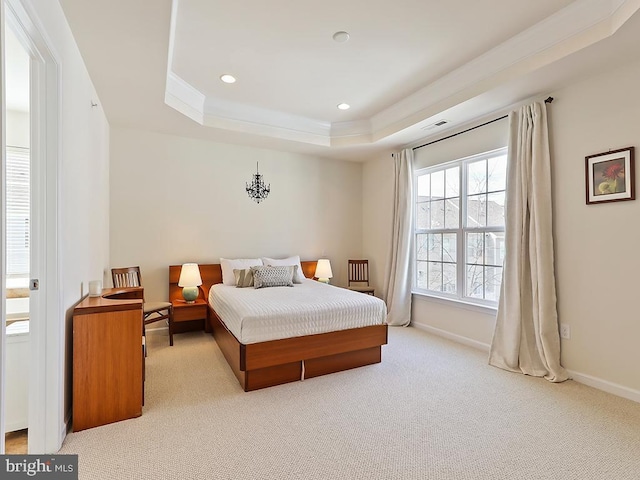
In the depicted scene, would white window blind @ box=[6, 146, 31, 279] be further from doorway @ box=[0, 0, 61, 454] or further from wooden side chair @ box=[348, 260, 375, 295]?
wooden side chair @ box=[348, 260, 375, 295]

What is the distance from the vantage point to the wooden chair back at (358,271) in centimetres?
537

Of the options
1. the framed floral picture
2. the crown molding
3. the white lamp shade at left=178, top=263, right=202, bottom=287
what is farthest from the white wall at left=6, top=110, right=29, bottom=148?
the framed floral picture

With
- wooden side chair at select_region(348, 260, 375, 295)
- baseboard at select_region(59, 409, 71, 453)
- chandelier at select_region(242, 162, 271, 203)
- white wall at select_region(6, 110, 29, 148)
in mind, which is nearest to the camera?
baseboard at select_region(59, 409, 71, 453)

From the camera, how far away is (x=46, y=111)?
1.87 m

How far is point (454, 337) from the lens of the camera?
3941 millimetres

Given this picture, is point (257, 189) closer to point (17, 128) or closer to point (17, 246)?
point (17, 128)

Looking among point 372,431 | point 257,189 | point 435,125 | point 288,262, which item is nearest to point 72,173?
point 372,431

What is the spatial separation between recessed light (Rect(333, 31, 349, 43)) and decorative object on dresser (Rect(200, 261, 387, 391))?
7.56 feet

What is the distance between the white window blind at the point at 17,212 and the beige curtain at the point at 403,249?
13.6 ft

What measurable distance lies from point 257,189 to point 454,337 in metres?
3.38

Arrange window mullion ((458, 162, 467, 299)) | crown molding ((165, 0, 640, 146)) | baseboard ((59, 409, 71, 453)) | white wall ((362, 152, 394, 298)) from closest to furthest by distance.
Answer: baseboard ((59, 409, 71, 453))
crown molding ((165, 0, 640, 146))
window mullion ((458, 162, 467, 299))
white wall ((362, 152, 394, 298))

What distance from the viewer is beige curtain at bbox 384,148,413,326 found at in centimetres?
454

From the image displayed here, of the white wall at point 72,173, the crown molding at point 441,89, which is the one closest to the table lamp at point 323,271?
the crown molding at point 441,89

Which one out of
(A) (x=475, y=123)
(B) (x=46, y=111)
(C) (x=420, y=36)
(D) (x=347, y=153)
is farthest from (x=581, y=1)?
(B) (x=46, y=111)
